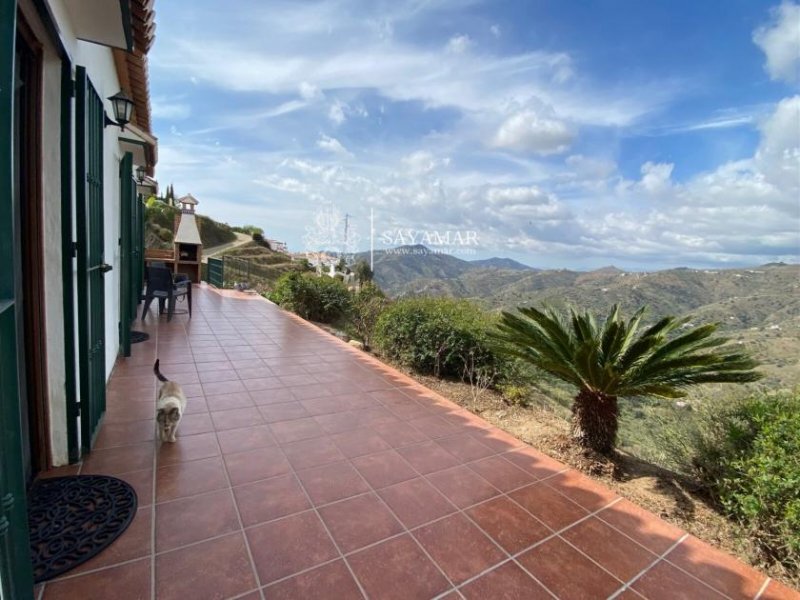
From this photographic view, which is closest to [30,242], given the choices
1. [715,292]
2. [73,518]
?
[73,518]

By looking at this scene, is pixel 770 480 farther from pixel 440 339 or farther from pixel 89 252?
pixel 89 252

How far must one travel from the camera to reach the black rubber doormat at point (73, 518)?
1746 millimetres

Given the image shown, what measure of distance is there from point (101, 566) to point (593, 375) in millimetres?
3319

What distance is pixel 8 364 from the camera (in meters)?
1.04

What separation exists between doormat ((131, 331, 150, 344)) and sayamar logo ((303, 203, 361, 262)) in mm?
18986

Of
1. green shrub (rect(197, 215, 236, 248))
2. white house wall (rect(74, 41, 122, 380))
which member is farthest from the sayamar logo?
→ white house wall (rect(74, 41, 122, 380))

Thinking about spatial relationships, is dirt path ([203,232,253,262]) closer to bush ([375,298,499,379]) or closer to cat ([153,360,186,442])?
bush ([375,298,499,379])

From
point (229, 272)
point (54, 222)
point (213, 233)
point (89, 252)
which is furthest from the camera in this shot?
point (213, 233)

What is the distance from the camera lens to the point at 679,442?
3080 mm

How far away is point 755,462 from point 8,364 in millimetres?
3627

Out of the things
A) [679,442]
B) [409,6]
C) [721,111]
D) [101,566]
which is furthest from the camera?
[721,111]

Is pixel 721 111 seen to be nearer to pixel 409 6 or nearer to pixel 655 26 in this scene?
pixel 655 26

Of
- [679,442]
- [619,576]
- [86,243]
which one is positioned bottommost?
[619,576]

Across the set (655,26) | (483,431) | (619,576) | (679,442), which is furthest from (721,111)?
(619,576)
